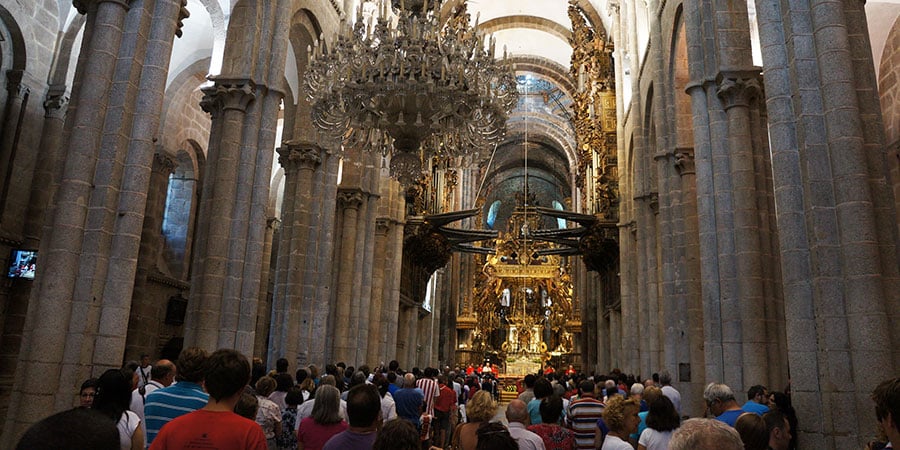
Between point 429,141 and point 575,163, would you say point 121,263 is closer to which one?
point 429,141

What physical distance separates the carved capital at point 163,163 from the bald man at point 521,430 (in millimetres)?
14088

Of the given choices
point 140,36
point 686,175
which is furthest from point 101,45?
point 686,175

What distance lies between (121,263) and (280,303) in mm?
5992

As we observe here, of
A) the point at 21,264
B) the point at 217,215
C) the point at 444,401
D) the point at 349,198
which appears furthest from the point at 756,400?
the point at 21,264

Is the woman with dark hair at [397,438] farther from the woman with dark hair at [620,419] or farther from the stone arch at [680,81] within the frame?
the stone arch at [680,81]

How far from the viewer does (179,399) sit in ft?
10.6

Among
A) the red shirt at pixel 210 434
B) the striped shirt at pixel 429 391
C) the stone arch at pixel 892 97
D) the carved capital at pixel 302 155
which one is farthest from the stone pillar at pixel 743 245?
the carved capital at pixel 302 155

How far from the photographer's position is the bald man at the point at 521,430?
3689mm

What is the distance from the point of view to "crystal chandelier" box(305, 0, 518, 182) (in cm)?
814

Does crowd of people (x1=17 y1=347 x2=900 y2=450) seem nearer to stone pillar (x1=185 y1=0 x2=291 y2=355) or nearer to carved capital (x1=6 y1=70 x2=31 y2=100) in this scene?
stone pillar (x1=185 y1=0 x2=291 y2=355)

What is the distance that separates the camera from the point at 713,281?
8.63m

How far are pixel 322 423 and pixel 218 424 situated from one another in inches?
61.0

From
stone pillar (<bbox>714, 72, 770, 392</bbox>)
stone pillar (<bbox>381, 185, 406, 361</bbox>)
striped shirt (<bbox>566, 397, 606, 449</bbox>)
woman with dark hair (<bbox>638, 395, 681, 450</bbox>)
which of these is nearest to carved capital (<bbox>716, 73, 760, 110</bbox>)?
stone pillar (<bbox>714, 72, 770, 392</bbox>)

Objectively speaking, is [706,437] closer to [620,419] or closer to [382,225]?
[620,419]
